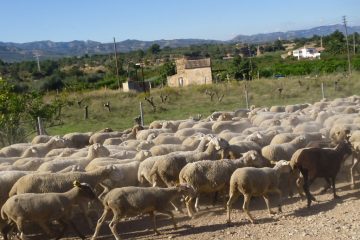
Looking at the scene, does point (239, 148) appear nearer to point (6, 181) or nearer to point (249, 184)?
point (249, 184)

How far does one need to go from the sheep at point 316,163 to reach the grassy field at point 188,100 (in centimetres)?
1812

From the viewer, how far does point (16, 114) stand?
23.6 meters

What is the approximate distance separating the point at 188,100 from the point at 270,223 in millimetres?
31176

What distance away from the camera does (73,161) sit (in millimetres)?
13570

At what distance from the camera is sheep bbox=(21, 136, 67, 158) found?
53.2ft

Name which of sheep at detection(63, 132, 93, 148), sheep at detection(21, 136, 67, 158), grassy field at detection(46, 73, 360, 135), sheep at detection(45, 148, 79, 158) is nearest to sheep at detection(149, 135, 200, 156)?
sheep at detection(45, 148, 79, 158)

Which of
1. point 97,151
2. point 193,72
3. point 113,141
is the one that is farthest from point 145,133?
point 193,72

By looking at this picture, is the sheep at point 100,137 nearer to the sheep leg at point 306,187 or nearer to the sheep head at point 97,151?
the sheep head at point 97,151

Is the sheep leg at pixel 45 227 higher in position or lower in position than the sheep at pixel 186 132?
lower

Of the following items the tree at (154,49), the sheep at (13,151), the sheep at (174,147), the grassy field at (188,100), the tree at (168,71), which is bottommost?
the grassy field at (188,100)

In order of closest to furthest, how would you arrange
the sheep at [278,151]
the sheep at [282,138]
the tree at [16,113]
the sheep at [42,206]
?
1. the sheep at [42,206]
2. the sheep at [278,151]
3. the sheep at [282,138]
4. the tree at [16,113]

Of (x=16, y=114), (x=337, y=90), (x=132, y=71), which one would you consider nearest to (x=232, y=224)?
(x=16, y=114)

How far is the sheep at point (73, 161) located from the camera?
13.0 metres

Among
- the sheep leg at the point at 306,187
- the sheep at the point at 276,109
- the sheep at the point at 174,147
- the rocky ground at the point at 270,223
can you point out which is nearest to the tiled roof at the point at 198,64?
the sheep at the point at 276,109
